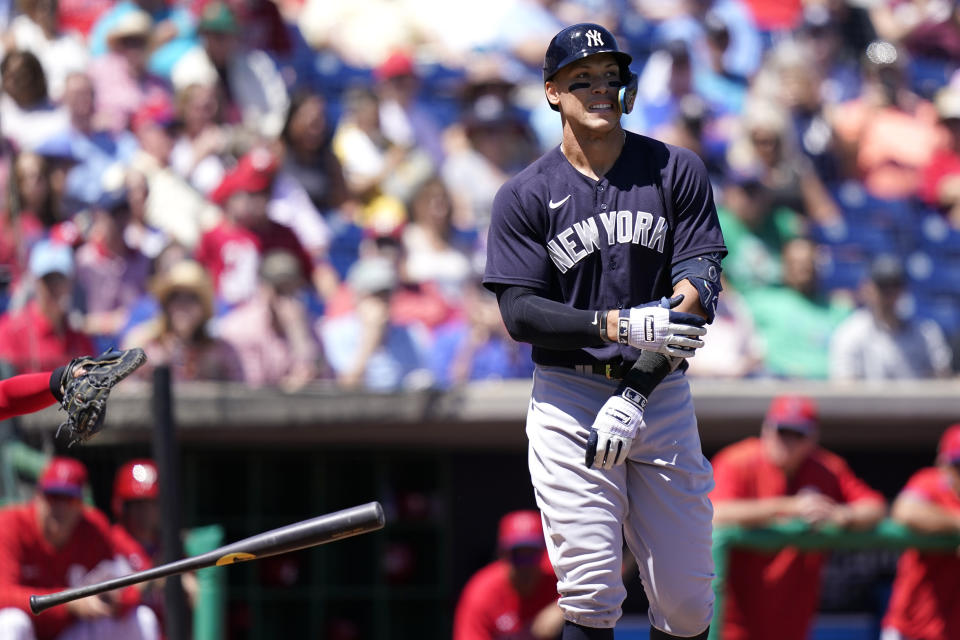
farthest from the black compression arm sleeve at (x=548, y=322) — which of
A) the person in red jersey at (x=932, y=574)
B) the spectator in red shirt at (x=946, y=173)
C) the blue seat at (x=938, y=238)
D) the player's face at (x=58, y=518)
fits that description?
the spectator in red shirt at (x=946, y=173)

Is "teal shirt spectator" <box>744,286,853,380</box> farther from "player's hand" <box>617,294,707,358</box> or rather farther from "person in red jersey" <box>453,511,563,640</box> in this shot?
"player's hand" <box>617,294,707,358</box>

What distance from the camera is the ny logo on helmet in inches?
153

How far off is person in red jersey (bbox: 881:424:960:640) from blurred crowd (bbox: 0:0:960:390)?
1.77 meters

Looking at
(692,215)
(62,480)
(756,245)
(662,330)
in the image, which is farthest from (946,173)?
(662,330)

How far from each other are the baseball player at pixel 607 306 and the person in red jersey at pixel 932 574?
108 inches

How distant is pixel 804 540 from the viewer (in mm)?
6168

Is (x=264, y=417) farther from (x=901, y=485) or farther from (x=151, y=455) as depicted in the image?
(x=901, y=485)

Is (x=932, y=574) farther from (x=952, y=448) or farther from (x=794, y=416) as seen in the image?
(x=794, y=416)

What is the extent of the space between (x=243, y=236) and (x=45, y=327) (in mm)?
1309

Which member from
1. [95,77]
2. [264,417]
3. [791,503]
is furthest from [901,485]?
[95,77]

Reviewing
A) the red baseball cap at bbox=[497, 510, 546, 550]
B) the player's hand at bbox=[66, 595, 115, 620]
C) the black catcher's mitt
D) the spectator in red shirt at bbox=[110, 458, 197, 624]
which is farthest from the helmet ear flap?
the red baseball cap at bbox=[497, 510, 546, 550]

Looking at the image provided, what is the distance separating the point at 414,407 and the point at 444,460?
1.34m

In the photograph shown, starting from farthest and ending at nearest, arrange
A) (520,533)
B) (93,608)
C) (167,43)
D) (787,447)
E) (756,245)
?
(167,43), (756,245), (520,533), (787,447), (93,608)

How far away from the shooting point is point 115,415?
21.8 feet
